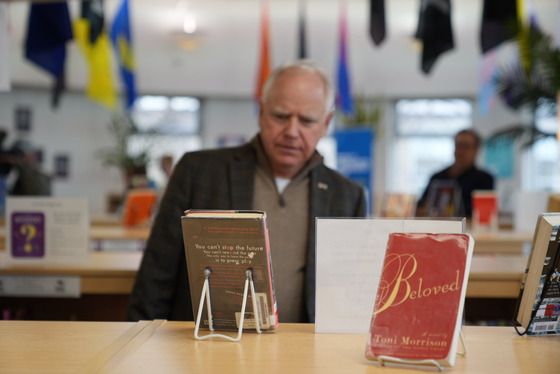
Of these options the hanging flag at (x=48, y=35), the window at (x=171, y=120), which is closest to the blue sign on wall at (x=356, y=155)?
the hanging flag at (x=48, y=35)

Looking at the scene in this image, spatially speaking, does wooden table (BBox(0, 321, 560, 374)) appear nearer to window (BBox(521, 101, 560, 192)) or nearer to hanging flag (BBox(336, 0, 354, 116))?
hanging flag (BBox(336, 0, 354, 116))

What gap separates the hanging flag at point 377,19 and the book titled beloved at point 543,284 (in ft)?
12.0

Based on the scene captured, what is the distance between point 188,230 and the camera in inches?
62.7

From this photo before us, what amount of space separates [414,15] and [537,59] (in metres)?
3.78

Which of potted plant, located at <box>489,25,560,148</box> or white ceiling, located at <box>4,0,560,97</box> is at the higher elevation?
white ceiling, located at <box>4,0,560,97</box>

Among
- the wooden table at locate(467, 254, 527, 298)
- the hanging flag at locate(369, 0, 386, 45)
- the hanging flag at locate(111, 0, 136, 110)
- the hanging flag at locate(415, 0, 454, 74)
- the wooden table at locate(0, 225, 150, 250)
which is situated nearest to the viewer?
the wooden table at locate(467, 254, 527, 298)

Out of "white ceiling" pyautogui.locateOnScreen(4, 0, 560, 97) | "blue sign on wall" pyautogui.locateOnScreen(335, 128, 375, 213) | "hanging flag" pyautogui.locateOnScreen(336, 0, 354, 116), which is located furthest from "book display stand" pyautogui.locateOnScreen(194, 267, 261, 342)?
"white ceiling" pyautogui.locateOnScreen(4, 0, 560, 97)

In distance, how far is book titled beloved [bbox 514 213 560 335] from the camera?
5.08ft

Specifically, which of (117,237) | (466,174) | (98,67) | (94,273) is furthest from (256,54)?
(94,273)

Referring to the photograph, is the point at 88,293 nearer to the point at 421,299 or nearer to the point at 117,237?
the point at 117,237

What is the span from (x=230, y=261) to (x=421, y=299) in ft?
1.32

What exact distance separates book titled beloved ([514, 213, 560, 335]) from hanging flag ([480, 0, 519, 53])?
3829 millimetres

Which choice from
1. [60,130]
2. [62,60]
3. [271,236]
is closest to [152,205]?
[62,60]

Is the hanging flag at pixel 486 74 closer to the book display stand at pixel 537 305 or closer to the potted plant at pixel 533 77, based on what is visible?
the potted plant at pixel 533 77
